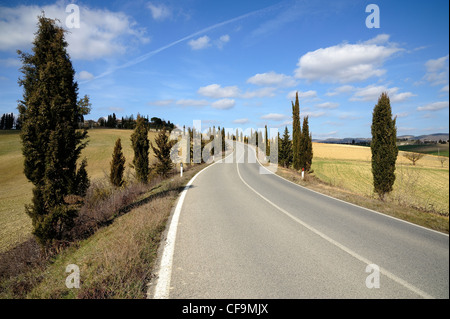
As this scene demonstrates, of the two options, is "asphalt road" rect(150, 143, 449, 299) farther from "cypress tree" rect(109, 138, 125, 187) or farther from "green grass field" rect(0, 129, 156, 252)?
"cypress tree" rect(109, 138, 125, 187)

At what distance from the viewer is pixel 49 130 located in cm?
646

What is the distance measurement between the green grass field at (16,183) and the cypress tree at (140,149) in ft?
4.97

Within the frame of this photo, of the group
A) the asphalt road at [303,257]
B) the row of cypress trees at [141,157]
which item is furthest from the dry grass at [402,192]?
the row of cypress trees at [141,157]

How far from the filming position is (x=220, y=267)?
3695 millimetres

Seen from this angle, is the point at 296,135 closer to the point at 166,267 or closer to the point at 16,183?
the point at 166,267

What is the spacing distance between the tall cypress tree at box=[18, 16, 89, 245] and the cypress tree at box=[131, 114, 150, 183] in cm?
1337

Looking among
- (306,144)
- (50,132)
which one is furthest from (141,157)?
(306,144)

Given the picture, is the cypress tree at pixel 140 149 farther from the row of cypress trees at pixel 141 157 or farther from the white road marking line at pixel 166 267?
the white road marking line at pixel 166 267

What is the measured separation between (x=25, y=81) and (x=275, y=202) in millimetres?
9544

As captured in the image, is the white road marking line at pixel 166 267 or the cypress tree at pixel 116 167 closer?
the white road marking line at pixel 166 267

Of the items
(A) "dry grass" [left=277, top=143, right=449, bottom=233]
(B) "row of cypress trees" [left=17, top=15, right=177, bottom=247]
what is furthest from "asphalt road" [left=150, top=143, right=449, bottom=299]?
(B) "row of cypress trees" [left=17, top=15, right=177, bottom=247]

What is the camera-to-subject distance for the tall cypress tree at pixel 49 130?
6.29 metres

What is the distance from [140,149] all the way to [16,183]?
23850mm
